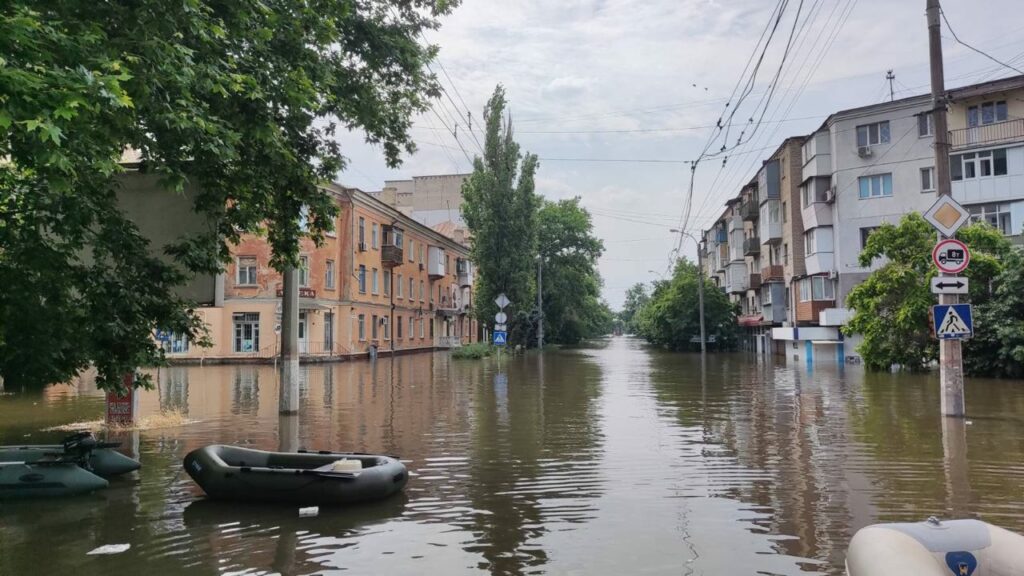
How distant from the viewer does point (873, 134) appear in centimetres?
3728

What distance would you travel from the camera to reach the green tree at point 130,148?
4559 mm

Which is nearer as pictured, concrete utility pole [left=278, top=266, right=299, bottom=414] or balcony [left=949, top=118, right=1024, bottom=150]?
concrete utility pole [left=278, top=266, right=299, bottom=414]

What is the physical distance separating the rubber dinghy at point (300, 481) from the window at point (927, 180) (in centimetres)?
3652

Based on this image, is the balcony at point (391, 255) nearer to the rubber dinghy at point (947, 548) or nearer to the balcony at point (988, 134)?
the balcony at point (988, 134)

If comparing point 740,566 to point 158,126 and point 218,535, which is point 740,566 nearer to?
point 218,535

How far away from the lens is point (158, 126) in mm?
6512

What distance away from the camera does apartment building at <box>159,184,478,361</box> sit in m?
39.3

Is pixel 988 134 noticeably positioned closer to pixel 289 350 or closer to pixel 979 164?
pixel 979 164

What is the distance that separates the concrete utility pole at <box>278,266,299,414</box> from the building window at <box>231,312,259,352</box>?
86.6 feet

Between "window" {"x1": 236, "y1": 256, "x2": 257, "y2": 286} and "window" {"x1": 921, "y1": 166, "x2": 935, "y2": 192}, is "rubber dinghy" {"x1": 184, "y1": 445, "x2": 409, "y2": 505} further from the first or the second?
"window" {"x1": 921, "y1": 166, "x2": 935, "y2": 192}

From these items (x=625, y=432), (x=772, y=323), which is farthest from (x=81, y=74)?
(x=772, y=323)

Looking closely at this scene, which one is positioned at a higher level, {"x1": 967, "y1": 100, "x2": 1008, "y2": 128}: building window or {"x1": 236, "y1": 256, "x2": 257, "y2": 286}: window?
{"x1": 967, "y1": 100, "x2": 1008, "y2": 128}: building window

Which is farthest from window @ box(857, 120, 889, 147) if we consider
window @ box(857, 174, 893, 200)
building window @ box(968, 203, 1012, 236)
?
building window @ box(968, 203, 1012, 236)

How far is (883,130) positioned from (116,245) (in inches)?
1514
